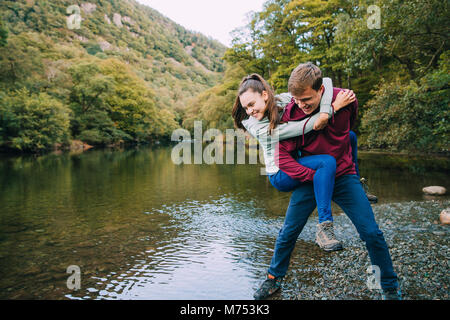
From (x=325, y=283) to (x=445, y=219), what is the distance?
390 cm

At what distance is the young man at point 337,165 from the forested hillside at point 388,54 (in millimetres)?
10103

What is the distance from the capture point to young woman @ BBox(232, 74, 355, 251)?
2.63 m

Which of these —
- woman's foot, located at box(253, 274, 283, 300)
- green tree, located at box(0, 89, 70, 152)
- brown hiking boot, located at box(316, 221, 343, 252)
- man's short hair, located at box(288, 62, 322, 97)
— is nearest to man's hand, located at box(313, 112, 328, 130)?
man's short hair, located at box(288, 62, 322, 97)

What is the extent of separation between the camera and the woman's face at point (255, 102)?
286 centimetres

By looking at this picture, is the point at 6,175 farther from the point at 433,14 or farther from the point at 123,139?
the point at 123,139

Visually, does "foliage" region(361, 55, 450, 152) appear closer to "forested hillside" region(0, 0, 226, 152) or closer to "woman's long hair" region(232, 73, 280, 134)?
"woman's long hair" region(232, 73, 280, 134)

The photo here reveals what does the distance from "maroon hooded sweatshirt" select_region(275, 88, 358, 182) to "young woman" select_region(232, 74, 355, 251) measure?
7 centimetres

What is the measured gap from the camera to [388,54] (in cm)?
1402

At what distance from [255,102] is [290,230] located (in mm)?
1292

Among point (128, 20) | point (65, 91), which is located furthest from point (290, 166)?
point (128, 20)

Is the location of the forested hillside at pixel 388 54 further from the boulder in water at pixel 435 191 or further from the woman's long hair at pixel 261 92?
the woman's long hair at pixel 261 92

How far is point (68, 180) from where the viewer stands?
13.8 metres
